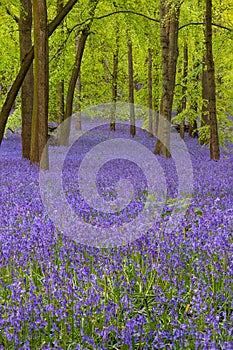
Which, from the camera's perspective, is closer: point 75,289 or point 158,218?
point 75,289

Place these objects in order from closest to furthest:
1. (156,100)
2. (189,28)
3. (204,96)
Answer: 1. (189,28)
2. (204,96)
3. (156,100)

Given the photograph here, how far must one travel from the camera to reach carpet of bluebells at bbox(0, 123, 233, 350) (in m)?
3.01

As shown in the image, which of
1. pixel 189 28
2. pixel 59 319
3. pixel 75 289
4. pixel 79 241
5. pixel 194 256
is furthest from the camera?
pixel 189 28

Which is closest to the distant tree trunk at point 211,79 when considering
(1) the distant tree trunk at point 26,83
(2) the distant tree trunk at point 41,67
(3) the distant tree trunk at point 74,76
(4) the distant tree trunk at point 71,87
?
(2) the distant tree trunk at point 41,67

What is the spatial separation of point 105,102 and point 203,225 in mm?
30269

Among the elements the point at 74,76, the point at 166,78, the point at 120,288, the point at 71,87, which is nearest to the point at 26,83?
the point at 166,78

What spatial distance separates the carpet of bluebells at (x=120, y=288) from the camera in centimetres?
301

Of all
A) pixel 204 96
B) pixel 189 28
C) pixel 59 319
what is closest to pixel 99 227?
pixel 59 319

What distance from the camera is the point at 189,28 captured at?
21.3 m

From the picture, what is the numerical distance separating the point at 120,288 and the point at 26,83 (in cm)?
1374

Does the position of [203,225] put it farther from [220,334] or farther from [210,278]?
[220,334]

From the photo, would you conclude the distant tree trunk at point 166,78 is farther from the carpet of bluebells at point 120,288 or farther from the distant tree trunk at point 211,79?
the carpet of bluebells at point 120,288

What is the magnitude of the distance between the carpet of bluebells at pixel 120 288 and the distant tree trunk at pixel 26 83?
34.6 feet

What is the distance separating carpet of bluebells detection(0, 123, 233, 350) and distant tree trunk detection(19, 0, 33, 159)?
34.6ft
